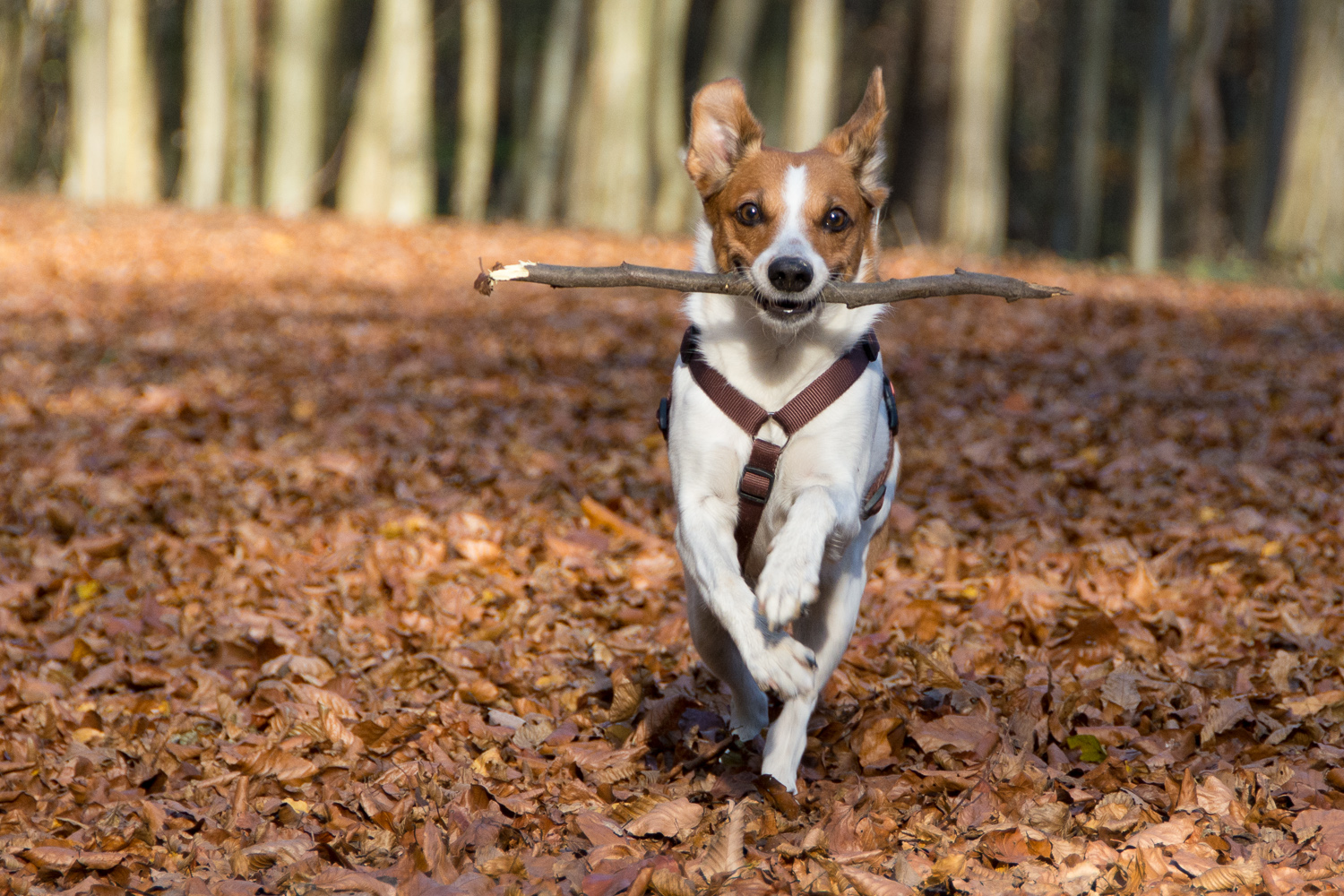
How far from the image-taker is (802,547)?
380 centimetres

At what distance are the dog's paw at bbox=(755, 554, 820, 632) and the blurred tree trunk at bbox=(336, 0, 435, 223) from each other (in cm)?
1986

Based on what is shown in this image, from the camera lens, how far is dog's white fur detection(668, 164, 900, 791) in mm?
3791

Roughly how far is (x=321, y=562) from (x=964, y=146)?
48.4ft

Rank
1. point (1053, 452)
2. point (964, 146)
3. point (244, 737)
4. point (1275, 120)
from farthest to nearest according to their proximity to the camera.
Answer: point (1275, 120) → point (964, 146) → point (1053, 452) → point (244, 737)

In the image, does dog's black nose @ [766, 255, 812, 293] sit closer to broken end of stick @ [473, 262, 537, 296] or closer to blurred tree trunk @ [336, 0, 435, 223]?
broken end of stick @ [473, 262, 537, 296]

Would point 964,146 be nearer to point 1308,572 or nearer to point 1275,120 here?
point 1275,120

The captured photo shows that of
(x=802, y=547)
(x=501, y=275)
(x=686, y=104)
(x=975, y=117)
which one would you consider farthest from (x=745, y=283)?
(x=686, y=104)

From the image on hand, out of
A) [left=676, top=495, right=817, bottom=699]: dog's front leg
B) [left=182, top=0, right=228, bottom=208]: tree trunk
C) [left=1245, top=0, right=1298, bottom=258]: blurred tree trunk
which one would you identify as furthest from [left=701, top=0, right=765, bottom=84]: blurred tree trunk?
[left=676, top=495, right=817, bottom=699]: dog's front leg

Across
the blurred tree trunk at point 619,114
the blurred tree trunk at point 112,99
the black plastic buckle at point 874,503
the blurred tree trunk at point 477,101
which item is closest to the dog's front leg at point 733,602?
the black plastic buckle at point 874,503

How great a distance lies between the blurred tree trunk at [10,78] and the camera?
36031 mm

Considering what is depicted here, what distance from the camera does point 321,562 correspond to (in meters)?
6.94

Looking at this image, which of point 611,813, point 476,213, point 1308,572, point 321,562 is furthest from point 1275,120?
point 611,813

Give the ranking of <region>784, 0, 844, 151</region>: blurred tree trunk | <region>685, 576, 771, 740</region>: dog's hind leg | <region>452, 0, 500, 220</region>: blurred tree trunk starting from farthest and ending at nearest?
<region>452, 0, 500, 220</region>: blurred tree trunk
<region>784, 0, 844, 151</region>: blurred tree trunk
<region>685, 576, 771, 740</region>: dog's hind leg

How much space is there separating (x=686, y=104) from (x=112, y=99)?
54.3 feet
